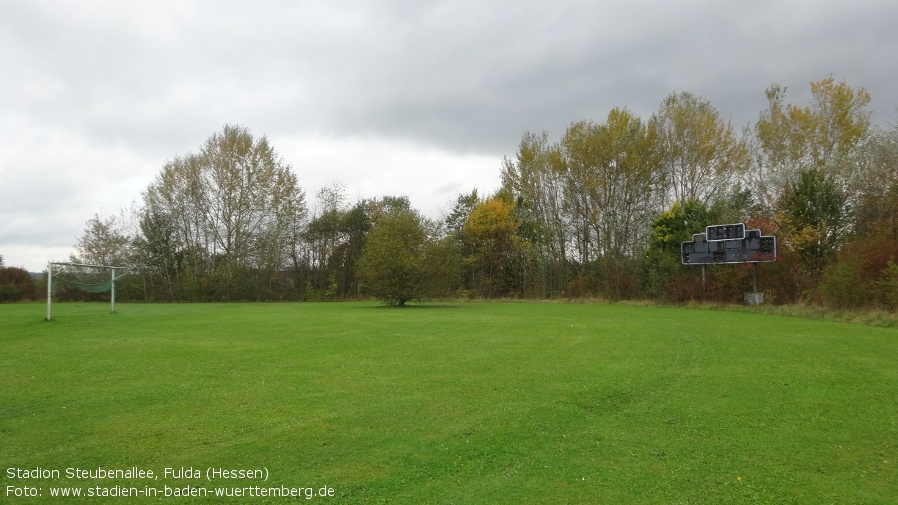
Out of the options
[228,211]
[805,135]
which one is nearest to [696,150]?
[805,135]

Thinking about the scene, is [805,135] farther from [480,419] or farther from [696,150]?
[480,419]

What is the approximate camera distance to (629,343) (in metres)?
13.3

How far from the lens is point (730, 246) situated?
28.2 m

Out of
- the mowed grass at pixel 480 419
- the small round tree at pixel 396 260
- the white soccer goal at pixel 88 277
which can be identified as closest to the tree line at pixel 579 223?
the small round tree at pixel 396 260

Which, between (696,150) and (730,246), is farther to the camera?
(696,150)

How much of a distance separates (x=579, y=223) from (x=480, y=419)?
126 ft

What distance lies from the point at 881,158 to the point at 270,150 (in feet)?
127

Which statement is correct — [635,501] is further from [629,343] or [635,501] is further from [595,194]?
[595,194]

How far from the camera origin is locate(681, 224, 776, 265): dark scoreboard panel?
88.9ft

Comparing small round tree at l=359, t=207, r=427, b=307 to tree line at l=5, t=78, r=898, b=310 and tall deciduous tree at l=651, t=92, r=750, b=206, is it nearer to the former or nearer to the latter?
tree line at l=5, t=78, r=898, b=310

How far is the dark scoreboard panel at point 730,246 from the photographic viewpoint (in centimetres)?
2709

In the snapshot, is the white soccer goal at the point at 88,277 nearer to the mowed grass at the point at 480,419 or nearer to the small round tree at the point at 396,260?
the small round tree at the point at 396,260

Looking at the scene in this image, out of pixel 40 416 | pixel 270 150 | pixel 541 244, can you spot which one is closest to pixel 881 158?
pixel 541 244

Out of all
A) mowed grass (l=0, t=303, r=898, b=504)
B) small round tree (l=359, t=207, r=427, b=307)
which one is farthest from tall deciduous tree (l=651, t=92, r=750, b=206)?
mowed grass (l=0, t=303, r=898, b=504)
